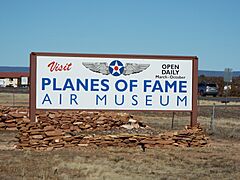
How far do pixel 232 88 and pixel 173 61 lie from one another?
64.0 meters

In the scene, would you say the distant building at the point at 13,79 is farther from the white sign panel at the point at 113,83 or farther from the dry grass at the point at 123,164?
the dry grass at the point at 123,164

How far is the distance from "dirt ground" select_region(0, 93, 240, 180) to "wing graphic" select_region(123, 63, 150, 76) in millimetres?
2638

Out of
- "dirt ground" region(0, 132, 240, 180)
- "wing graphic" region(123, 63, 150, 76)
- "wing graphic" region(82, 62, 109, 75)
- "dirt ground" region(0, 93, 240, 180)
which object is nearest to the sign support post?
"dirt ground" region(0, 93, 240, 180)

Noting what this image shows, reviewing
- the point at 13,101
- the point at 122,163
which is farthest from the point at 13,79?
the point at 122,163

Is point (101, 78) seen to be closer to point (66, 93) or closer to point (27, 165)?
point (66, 93)

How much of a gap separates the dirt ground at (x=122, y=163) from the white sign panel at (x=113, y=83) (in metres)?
1.79

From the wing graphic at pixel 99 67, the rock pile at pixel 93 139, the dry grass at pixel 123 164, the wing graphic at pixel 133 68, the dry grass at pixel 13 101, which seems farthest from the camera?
the dry grass at pixel 13 101

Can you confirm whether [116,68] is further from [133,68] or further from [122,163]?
[122,163]

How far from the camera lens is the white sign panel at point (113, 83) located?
60.7 ft

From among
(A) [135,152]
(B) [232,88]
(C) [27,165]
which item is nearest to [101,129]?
(A) [135,152]

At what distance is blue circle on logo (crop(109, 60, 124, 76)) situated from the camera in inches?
742

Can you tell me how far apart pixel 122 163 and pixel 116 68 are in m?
5.16

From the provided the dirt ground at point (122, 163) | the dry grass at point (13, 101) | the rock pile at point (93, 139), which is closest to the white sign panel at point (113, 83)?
the rock pile at point (93, 139)

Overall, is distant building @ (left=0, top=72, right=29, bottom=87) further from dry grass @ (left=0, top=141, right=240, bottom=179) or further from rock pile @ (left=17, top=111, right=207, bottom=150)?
dry grass @ (left=0, top=141, right=240, bottom=179)
